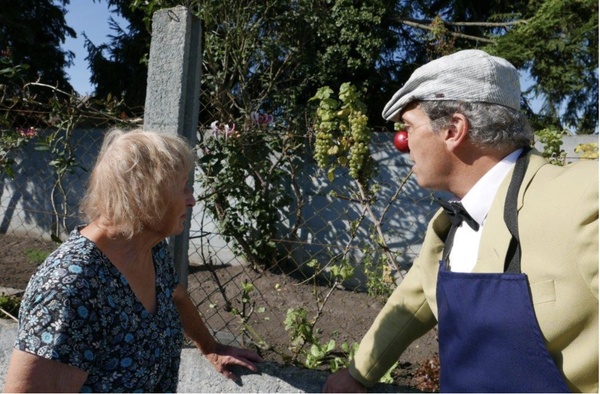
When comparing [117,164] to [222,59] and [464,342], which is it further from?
[222,59]

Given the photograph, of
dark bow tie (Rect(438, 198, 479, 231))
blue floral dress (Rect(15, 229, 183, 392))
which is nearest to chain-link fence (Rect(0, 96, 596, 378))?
blue floral dress (Rect(15, 229, 183, 392))

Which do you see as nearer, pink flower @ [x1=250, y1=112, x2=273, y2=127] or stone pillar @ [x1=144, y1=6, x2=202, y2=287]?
stone pillar @ [x1=144, y1=6, x2=202, y2=287]

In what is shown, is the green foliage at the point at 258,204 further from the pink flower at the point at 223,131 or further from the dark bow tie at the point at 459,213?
the dark bow tie at the point at 459,213

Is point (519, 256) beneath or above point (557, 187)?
beneath

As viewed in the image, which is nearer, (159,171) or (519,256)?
(519,256)

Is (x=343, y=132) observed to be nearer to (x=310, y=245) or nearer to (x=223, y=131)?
(x=223, y=131)

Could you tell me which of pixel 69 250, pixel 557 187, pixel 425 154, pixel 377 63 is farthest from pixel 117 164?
pixel 377 63

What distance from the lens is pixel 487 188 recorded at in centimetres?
154

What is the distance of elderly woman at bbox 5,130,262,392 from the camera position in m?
1.53

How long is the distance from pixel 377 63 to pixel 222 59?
3.41 m

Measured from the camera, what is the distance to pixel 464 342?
1.44 metres

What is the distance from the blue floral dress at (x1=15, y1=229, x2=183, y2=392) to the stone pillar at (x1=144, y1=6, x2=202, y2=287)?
0.72m

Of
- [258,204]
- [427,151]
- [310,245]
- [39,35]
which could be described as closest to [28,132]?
[258,204]

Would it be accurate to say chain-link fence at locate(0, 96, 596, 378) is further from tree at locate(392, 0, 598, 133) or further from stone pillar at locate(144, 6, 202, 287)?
tree at locate(392, 0, 598, 133)
